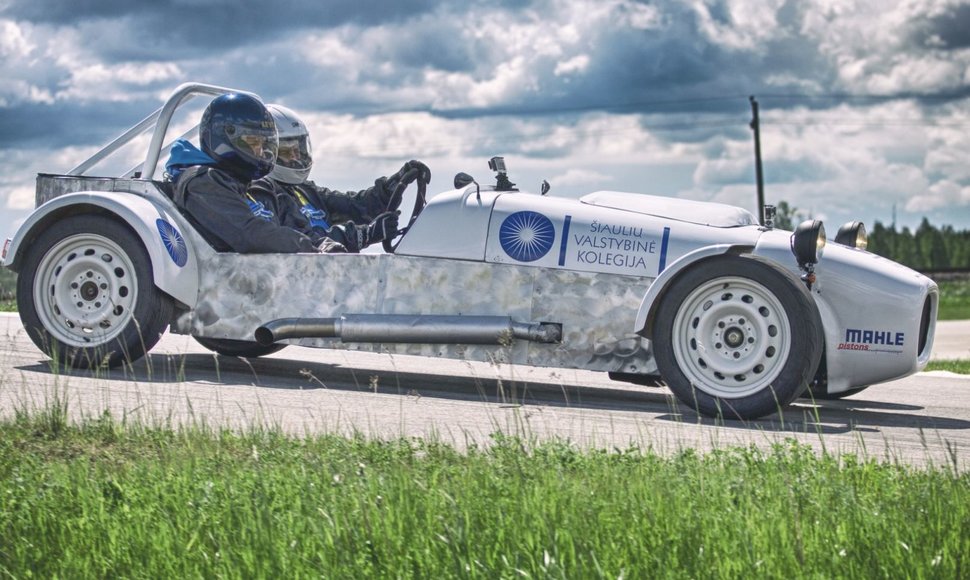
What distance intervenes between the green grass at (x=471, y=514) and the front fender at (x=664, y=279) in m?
1.66

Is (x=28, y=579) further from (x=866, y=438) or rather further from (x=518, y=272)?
(x=866, y=438)

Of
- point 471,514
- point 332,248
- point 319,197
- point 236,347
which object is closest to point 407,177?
point 332,248

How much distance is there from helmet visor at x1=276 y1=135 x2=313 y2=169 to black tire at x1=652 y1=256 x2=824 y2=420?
3.95 meters

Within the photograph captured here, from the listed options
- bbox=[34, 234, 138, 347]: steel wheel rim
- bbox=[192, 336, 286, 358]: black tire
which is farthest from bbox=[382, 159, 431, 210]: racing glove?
bbox=[34, 234, 138, 347]: steel wheel rim

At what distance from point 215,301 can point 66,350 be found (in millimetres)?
1139

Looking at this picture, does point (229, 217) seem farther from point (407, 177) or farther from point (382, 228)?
point (407, 177)

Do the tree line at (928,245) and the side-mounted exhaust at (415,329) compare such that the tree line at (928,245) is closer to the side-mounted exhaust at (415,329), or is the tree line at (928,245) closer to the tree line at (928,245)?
the tree line at (928,245)

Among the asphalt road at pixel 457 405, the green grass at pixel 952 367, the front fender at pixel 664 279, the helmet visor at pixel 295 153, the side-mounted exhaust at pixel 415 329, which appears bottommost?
the green grass at pixel 952 367

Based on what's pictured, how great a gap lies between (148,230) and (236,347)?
1.85m

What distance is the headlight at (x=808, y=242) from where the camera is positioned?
667 cm

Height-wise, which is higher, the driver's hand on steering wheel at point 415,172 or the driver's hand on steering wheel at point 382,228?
the driver's hand on steering wheel at point 415,172

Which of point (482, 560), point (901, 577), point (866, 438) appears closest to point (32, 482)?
point (482, 560)

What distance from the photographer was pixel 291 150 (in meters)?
9.52

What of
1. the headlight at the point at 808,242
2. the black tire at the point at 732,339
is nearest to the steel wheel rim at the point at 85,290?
the black tire at the point at 732,339
